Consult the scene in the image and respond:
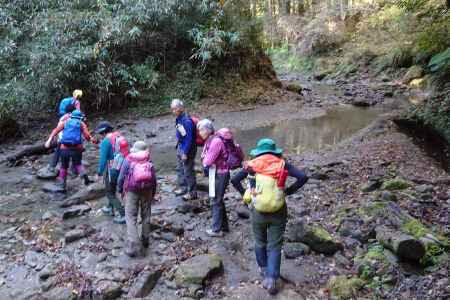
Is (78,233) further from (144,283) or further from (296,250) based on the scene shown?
(296,250)

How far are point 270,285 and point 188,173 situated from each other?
326cm

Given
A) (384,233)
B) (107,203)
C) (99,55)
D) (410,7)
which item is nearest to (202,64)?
(99,55)

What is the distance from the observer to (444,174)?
8.74 meters

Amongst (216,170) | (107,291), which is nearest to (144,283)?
(107,291)

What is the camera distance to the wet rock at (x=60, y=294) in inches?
206

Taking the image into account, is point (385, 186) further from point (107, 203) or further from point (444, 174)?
point (107, 203)

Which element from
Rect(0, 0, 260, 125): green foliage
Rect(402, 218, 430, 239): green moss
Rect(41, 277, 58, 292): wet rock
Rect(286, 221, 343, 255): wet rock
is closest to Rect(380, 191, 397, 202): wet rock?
Rect(402, 218, 430, 239): green moss

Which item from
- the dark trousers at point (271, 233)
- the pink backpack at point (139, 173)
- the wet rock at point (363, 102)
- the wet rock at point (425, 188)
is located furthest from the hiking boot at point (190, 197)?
the wet rock at point (363, 102)

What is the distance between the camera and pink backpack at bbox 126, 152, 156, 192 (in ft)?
19.0

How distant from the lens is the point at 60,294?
5277 millimetres

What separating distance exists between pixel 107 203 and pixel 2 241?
Result: 6.13ft

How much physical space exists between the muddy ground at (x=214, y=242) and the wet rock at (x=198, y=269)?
0.5 inches

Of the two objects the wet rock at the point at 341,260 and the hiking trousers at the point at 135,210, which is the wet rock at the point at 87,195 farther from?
the wet rock at the point at 341,260

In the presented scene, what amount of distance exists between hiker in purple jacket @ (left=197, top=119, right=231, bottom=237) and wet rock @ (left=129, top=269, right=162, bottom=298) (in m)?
1.37
